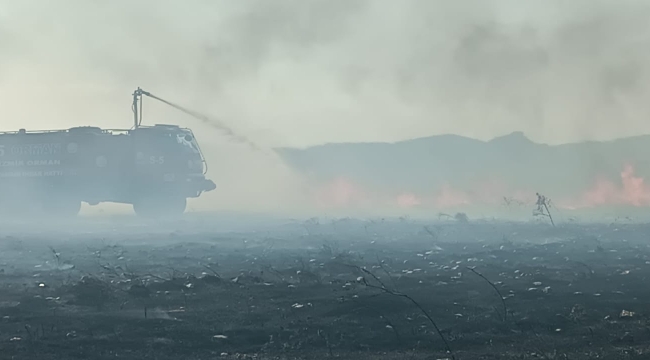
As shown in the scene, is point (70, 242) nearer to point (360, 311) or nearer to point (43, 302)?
point (43, 302)

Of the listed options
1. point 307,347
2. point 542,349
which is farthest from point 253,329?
point 542,349

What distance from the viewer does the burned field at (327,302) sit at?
5246 mm

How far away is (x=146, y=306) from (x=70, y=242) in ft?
22.4

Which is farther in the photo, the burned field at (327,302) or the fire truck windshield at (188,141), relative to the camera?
the fire truck windshield at (188,141)

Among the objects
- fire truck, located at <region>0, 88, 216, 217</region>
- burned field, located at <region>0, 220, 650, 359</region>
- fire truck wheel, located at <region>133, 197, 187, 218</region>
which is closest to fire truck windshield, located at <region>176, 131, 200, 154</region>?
fire truck, located at <region>0, 88, 216, 217</region>

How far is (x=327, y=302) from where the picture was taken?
6.84 m

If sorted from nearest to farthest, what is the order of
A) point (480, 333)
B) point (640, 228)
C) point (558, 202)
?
point (480, 333), point (640, 228), point (558, 202)

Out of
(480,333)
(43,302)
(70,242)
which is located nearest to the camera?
(480,333)

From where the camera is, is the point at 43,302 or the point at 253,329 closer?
the point at 253,329

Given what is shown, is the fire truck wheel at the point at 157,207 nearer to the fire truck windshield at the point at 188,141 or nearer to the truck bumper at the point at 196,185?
the truck bumper at the point at 196,185

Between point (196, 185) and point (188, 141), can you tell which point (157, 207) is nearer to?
point (196, 185)

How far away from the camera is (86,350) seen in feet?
16.9

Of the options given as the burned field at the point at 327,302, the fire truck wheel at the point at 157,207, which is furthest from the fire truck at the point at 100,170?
the burned field at the point at 327,302

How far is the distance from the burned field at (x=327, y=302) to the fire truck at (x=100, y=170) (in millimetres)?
8366
